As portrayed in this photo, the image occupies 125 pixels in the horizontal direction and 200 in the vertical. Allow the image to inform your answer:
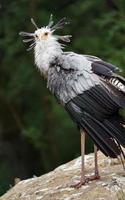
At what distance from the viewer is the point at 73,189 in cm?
814

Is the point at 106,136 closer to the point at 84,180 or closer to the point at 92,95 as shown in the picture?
the point at 92,95

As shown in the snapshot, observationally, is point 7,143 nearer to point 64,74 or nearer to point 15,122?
point 15,122

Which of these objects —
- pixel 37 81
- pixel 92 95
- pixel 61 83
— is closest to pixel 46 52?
pixel 61 83

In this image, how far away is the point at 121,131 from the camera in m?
7.96

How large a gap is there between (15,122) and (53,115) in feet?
5.63

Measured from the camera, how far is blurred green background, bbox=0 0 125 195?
15250 millimetres

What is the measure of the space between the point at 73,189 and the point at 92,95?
3.49ft

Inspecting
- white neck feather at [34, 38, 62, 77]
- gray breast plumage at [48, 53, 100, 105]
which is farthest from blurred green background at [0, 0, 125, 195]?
gray breast plumage at [48, 53, 100, 105]

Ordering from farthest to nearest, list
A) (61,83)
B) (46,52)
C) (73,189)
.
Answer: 1. (46,52)
2. (61,83)
3. (73,189)

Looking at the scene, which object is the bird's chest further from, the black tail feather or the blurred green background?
the blurred green background

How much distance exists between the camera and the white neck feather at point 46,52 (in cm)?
845

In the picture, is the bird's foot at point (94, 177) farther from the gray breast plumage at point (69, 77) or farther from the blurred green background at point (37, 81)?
the blurred green background at point (37, 81)

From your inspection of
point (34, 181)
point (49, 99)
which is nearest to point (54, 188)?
point (34, 181)

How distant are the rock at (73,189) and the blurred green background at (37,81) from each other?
5594 millimetres
